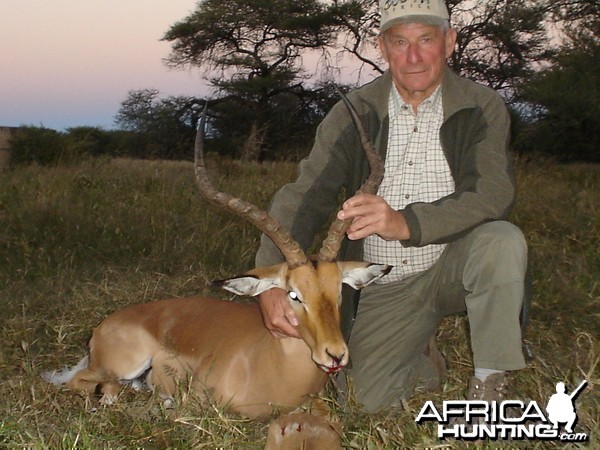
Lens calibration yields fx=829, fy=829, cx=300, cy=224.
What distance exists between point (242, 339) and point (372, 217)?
1.29m

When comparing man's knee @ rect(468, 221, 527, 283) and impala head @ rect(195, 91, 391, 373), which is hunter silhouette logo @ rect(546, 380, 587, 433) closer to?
man's knee @ rect(468, 221, 527, 283)

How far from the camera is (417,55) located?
12.8ft

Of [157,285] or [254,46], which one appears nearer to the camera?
[157,285]

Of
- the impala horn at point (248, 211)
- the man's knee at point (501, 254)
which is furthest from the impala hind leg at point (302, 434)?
the man's knee at point (501, 254)

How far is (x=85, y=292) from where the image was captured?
19.3 feet

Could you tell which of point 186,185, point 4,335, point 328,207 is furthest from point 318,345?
point 186,185

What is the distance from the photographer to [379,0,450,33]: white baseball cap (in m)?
3.88

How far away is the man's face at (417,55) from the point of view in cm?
391

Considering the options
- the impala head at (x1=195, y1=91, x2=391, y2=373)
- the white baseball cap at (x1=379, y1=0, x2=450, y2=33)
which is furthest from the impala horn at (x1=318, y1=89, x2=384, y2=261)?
the white baseball cap at (x1=379, y1=0, x2=450, y2=33)

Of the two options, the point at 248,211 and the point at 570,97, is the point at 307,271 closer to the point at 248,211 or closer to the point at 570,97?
the point at 248,211

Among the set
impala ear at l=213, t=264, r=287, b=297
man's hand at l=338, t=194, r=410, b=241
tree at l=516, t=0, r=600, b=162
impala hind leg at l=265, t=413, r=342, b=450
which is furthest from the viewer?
tree at l=516, t=0, r=600, b=162

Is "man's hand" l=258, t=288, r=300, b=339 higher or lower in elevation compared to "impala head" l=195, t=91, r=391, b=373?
lower

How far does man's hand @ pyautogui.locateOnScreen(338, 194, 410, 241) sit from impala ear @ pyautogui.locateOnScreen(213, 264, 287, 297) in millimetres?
474

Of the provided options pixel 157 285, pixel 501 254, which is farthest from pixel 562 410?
pixel 157 285
